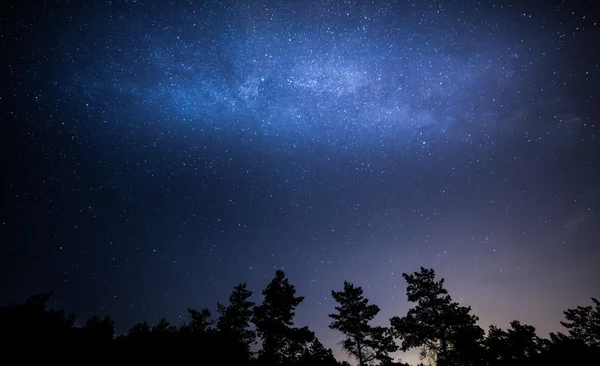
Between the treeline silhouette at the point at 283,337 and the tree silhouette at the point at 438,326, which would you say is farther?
the tree silhouette at the point at 438,326

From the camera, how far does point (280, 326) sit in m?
26.3

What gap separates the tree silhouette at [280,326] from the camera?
25781 millimetres

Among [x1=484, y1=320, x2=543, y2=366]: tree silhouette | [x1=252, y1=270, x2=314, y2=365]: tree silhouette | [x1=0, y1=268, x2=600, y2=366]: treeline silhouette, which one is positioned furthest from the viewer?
[x1=252, y1=270, x2=314, y2=365]: tree silhouette

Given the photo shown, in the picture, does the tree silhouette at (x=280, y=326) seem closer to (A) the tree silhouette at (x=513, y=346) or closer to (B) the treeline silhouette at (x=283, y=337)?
(B) the treeline silhouette at (x=283, y=337)

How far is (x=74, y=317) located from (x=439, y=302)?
89.8ft

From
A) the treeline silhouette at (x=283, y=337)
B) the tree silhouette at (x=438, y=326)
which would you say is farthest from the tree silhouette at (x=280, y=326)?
the tree silhouette at (x=438, y=326)

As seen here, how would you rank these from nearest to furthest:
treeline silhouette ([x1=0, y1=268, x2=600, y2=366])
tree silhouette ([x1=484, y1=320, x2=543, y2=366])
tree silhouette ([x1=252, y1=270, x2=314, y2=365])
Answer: treeline silhouette ([x1=0, y1=268, x2=600, y2=366]) < tree silhouette ([x1=484, y1=320, x2=543, y2=366]) < tree silhouette ([x1=252, y1=270, x2=314, y2=365])

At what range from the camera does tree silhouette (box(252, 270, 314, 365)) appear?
2578 centimetres

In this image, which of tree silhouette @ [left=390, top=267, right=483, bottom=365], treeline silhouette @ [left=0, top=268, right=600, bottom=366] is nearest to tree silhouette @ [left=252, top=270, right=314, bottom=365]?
treeline silhouette @ [left=0, top=268, right=600, bottom=366]

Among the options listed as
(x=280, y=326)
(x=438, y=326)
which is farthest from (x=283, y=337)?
(x=438, y=326)

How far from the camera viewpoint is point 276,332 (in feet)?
86.2

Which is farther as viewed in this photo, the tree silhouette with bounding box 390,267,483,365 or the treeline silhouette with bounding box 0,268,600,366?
the tree silhouette with bounding box 390,267,483,365

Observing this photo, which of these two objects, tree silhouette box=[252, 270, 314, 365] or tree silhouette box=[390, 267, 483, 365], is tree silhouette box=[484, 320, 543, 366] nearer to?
tree silhouette box=[390, 267, 483, 365]

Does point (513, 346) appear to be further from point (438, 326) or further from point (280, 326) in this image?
point (280, 326)
